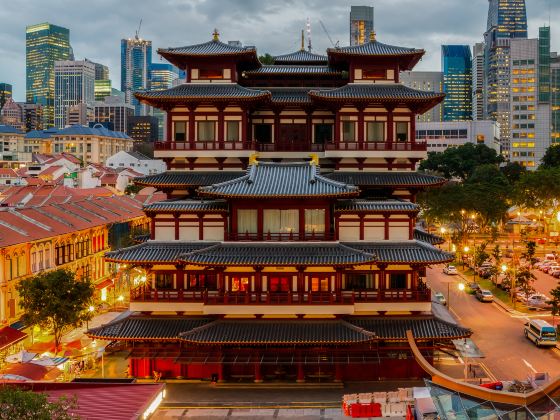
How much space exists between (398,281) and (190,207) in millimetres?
15988

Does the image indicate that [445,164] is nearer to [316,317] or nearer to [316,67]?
[316,67]

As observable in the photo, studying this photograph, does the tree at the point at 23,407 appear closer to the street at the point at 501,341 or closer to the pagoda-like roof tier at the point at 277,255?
the pagoda-like roof tier at the point at 277,255

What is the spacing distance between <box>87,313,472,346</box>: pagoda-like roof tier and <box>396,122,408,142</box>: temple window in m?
14.4

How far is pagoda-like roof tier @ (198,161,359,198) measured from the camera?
127ft

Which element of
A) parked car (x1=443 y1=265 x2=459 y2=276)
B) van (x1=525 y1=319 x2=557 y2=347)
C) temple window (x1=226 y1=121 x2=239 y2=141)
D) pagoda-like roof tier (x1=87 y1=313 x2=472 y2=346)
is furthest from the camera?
parked car (x1=443 y1=265 x2=459 y2=276)

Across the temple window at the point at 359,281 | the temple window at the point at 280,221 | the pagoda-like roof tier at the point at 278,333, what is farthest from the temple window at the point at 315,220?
the pagoda-like roof tier at the point at 278,333

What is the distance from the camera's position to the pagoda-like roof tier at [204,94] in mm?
43562

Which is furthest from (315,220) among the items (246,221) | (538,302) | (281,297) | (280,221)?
(538,302)

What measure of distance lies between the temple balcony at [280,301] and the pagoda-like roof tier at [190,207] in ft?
18.9

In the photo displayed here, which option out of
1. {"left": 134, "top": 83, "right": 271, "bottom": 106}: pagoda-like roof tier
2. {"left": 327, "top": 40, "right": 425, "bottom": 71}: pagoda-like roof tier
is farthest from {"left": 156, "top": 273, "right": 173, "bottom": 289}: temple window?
{"left": 327, "top": 40, "right": 425, "bottom": 71}: pagoda-like roof tier

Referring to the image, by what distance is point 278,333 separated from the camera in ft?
125

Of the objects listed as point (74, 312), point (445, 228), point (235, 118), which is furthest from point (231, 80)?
point (445, 228)

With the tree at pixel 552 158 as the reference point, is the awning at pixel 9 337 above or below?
below

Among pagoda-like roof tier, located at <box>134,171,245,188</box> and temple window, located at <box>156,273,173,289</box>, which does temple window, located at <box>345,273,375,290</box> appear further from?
temple window, located at <box>156,273,173,289</box>
